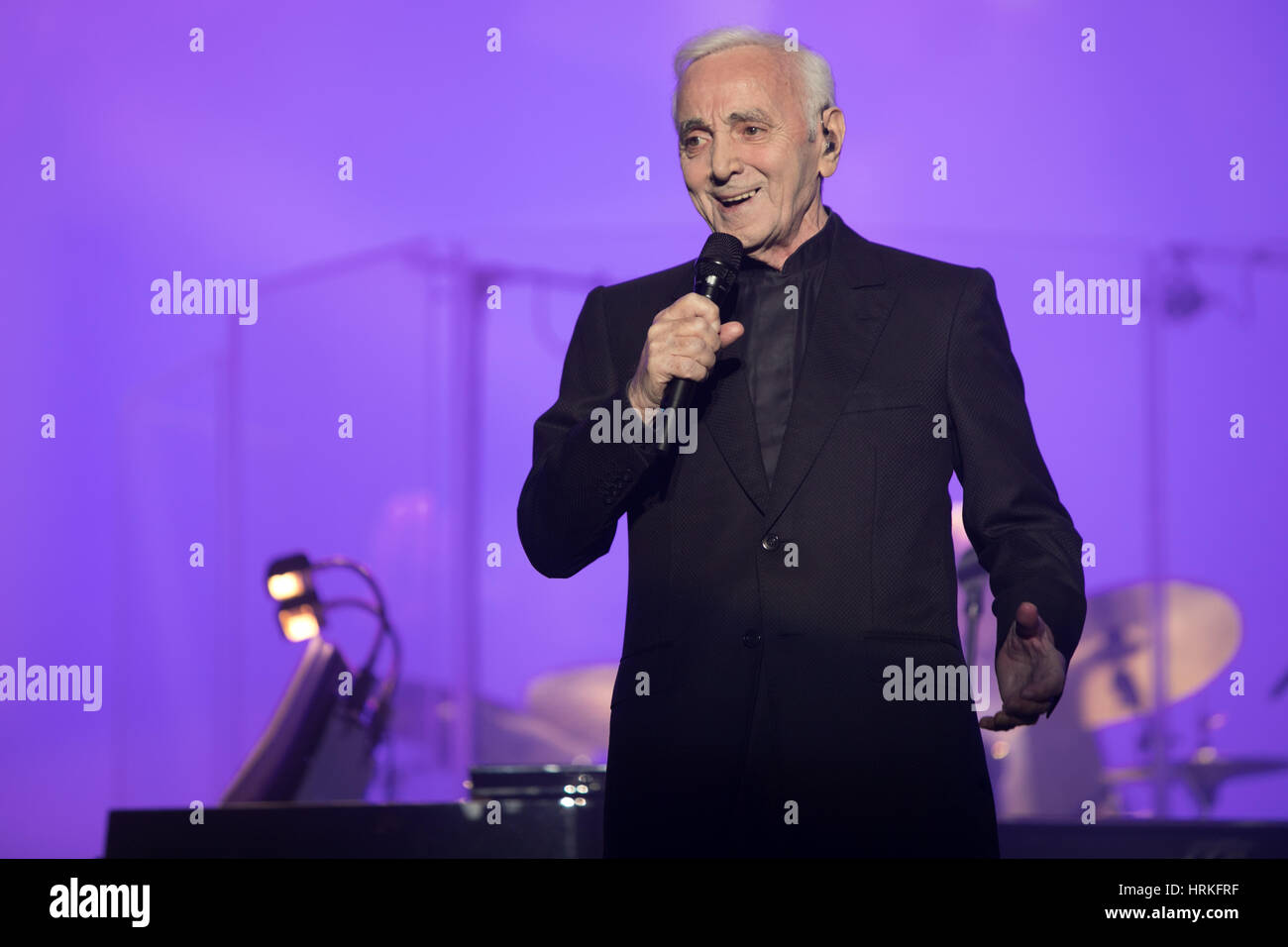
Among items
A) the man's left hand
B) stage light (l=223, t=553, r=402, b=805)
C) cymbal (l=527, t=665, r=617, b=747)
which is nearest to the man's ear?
the man's left hand

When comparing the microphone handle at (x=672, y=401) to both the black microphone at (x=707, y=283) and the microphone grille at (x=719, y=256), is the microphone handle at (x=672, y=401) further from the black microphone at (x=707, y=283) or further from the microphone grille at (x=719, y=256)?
the microphone grille at (x=719, y=256)

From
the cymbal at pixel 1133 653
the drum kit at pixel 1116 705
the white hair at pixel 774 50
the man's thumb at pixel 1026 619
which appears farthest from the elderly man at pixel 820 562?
the cymbal at pixel 1133 653

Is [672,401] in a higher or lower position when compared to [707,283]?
lower

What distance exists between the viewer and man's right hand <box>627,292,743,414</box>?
161 centimetres

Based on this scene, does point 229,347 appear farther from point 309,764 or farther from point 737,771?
point 737,771

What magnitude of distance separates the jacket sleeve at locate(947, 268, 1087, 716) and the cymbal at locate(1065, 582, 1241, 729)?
2214mm

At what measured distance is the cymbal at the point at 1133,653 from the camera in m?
3.76

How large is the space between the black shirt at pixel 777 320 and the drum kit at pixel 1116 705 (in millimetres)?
1895

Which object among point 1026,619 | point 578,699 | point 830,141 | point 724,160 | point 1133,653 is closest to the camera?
point 1026,619

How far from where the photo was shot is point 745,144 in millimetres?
1939

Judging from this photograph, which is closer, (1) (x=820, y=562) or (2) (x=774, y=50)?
(1) (x=820, y=562)

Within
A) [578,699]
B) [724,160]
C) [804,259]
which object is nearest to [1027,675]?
[804,259]

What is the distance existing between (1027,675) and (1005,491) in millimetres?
276

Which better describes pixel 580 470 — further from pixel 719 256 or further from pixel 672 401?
pixel 719 256
